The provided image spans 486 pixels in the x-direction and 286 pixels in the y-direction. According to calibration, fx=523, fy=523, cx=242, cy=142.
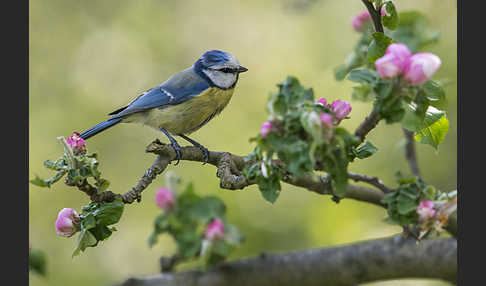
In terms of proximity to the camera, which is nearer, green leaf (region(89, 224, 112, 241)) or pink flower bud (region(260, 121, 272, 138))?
pink flower bud (region(260, 121, 272, 138))

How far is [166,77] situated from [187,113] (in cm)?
225

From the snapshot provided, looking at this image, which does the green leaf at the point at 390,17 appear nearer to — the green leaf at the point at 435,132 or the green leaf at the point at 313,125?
the green leaf at the point at 435,132

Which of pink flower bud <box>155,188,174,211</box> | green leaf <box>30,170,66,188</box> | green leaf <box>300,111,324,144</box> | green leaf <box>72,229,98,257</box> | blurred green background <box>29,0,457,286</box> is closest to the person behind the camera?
pink flower bud <box>155,188,174,211</box>

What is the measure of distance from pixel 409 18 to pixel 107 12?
4.21 meters

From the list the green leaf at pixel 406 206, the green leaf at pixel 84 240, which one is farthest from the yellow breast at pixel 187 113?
the green leaf at pixel 406 206

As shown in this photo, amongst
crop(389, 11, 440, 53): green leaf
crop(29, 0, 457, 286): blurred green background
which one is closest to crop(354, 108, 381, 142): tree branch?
crop(389, 11, 440, 53): green leaf

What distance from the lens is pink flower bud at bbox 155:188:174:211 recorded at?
141cm

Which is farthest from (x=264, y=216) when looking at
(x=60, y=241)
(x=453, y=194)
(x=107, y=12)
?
(x=107, y=12)

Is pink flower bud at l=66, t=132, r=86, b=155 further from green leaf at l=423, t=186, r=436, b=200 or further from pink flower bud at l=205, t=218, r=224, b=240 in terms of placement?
green leaf at l=423, t=186, r=436, b=200

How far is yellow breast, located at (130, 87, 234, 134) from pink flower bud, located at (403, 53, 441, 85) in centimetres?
232

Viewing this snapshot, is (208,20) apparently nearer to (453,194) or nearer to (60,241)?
(60,241)

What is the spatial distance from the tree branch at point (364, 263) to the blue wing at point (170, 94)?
1822 millimetres

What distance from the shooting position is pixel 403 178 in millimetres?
2258

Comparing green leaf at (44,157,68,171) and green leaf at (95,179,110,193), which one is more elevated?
green leaf at (44,157,68,171)
